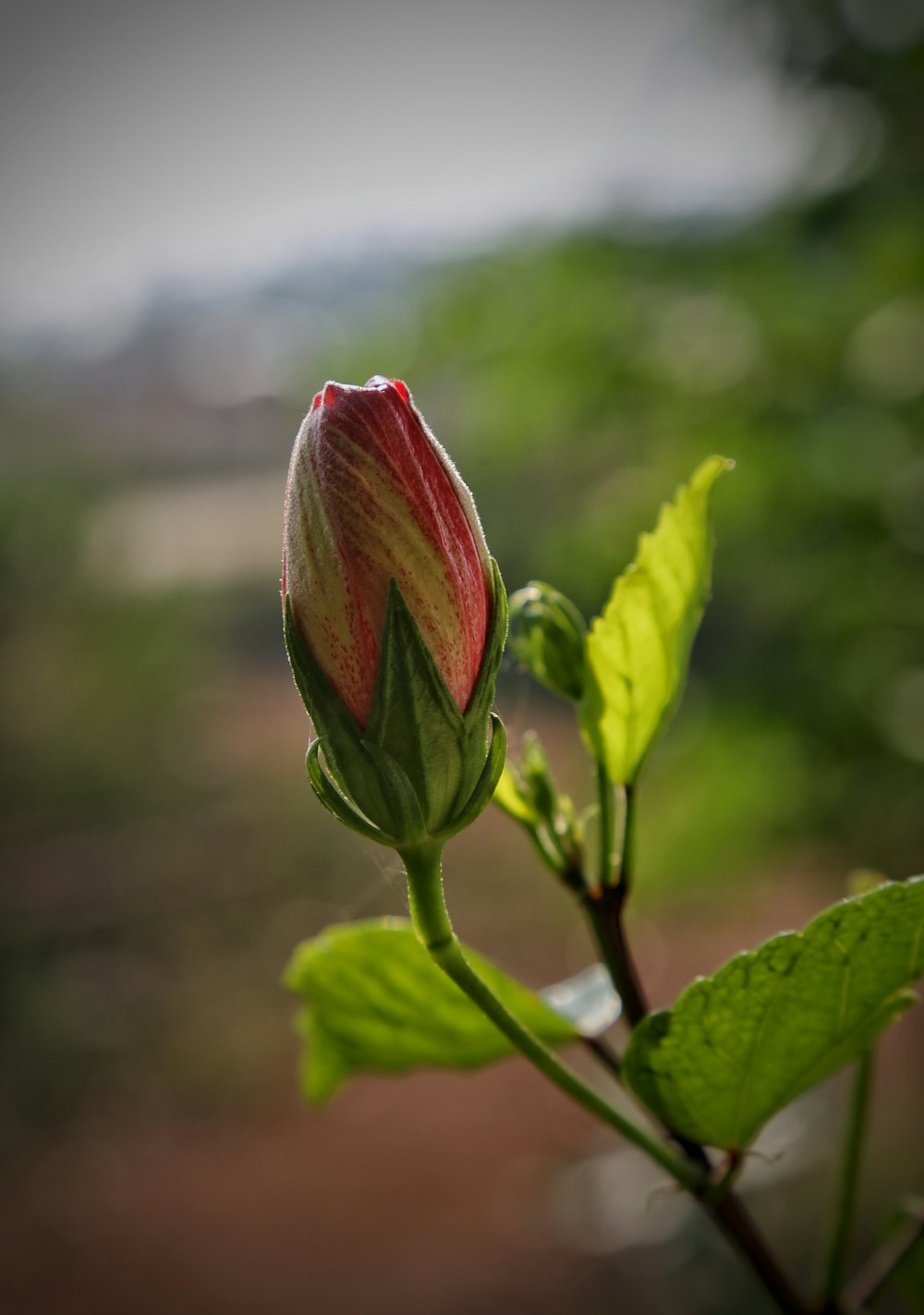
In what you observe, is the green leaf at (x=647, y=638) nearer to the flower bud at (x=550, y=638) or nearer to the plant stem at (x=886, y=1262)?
the flower bud at (x=550, y=638)

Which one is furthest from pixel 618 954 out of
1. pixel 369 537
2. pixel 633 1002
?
pixel 369 537

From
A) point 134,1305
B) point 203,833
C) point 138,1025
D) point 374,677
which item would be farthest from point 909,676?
point 203,833

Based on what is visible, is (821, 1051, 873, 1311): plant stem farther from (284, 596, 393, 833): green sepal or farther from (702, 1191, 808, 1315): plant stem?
(284, 596, 393, 833): green sepal

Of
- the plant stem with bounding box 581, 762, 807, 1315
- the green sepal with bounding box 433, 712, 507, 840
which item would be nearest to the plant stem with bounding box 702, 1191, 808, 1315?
the plant stem with bounding box 581, 762, 807, 1315

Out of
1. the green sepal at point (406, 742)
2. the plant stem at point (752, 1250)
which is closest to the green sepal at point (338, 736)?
the green sepal at point (406, 742)

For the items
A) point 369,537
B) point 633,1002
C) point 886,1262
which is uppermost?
point 369,537

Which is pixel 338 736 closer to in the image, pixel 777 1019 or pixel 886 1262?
pixel 777 1019
